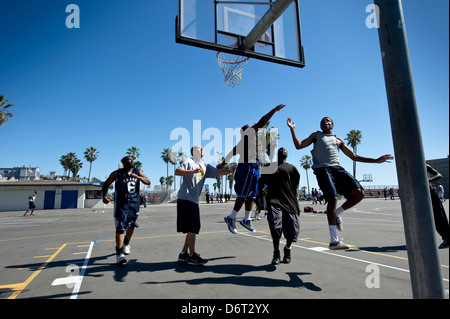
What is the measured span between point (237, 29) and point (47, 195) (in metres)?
41.9

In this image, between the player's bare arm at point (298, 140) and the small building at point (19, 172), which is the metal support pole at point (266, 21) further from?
the small building at point (19, 172)

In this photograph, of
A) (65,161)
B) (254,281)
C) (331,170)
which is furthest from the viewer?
(65,161)

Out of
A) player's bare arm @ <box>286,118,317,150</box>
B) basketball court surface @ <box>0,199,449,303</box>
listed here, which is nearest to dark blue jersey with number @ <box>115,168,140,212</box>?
basketball court surface @ <box>0,199,449,303</box>

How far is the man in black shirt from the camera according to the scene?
445 centimetres

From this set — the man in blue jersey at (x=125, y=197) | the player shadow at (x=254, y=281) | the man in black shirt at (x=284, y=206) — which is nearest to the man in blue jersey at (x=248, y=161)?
the man in black shirt at (x=284, y=206)

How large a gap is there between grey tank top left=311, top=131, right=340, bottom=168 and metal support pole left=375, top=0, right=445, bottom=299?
2115 millimetres

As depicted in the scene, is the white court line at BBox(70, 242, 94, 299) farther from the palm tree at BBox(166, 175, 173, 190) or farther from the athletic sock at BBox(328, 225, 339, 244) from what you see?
the palm tree at BBox(166, 175, 173, 190)

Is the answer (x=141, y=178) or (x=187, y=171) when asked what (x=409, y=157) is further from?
(x=141, y=178)

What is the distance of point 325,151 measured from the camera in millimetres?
4148

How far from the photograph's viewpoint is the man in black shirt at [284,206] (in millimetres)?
4453

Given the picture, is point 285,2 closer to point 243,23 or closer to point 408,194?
point 243,23

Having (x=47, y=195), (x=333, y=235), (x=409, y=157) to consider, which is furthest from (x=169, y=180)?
(x=409, y=157)

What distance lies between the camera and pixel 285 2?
4586 millimetres

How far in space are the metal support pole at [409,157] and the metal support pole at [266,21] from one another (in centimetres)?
298
